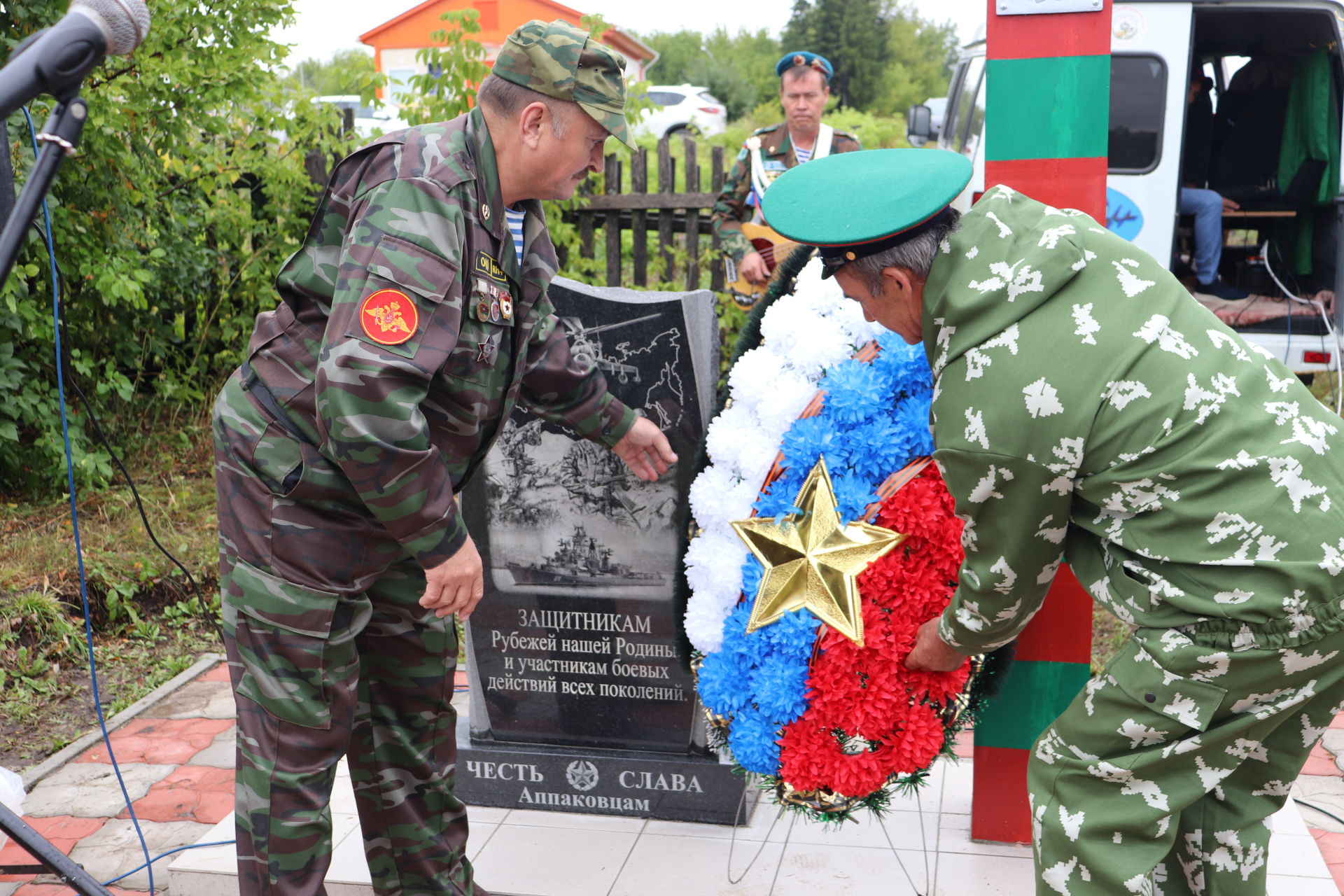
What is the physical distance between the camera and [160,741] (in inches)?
150

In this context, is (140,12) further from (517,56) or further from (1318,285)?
(1318,285)

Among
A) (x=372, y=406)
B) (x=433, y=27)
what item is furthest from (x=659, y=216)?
(x=433, y=27)

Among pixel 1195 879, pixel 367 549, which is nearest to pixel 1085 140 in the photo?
pixel 1195 879

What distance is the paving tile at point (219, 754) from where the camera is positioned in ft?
11.9

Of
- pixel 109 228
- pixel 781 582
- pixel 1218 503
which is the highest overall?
pixel 109 228

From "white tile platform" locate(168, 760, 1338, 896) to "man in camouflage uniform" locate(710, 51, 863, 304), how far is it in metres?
2.57

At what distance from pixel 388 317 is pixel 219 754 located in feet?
7.88

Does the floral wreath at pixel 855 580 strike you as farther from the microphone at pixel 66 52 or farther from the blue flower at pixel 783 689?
the microphone at pixel 66 52

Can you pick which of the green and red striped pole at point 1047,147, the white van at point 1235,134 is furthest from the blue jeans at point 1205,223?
the green and red striped pole at point 1047,147

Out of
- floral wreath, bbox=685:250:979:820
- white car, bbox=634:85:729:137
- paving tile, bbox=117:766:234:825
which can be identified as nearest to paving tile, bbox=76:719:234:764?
paving tile, bbox=117:766:234:825

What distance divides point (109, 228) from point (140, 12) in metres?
4.58

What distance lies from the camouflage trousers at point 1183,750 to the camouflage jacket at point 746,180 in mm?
3539

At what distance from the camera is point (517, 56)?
2104mm

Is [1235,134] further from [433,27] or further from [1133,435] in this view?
[433,27]
